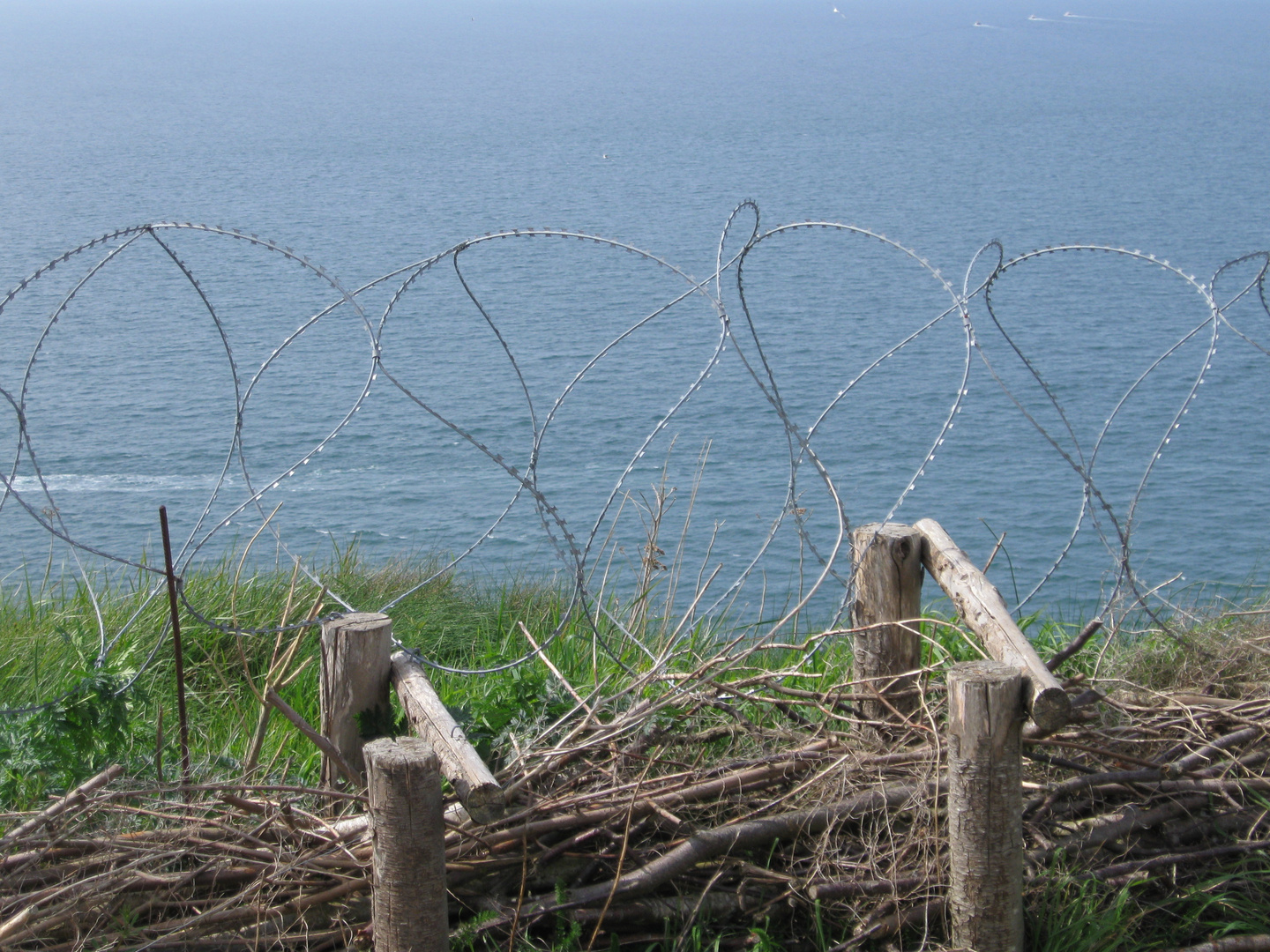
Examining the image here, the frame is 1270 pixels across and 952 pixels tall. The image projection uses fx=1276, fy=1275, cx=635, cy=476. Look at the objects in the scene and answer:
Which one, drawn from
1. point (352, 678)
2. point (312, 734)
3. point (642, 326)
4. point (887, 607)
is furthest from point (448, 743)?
point (642, 326)

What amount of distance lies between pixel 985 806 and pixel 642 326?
19917 mm

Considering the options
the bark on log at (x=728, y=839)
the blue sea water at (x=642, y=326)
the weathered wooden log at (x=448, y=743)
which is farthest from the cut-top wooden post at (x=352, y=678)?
the bark on log at (x=728, y=839)

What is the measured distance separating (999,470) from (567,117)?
115 feet

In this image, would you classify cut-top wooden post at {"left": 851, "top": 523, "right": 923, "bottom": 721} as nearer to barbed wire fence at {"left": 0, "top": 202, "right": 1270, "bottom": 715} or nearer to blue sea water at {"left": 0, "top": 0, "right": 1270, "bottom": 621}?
barbed wire fence at {"left": 0, "top": 202, "right": 1270, "bottom": 715}

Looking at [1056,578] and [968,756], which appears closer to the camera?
[968,756]

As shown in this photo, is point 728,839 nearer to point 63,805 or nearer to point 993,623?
point 993,623

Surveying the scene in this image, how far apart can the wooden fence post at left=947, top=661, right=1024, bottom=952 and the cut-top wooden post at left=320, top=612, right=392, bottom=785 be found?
1.48m

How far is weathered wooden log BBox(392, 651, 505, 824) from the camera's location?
2.76m

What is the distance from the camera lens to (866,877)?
3.20 metres

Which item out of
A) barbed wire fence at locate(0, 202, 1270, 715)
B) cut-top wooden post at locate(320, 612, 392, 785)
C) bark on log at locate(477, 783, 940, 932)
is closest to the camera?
bark on log at locate(477, 783, 940, 932)

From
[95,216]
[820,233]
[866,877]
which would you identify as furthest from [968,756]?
[95,216]

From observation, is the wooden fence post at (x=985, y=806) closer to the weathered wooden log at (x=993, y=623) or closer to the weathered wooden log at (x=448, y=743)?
the weathered wooden log at (x=993, y=623)

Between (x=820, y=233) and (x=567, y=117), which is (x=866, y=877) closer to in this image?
(x=820, y=233)

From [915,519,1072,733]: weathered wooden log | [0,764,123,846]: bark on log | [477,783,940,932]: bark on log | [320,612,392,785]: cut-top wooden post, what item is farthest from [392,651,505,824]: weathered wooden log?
[915,519,1072,733]: weathered wooden log
